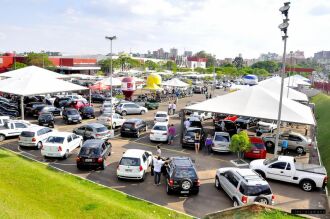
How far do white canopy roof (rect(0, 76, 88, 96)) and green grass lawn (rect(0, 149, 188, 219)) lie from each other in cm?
1621

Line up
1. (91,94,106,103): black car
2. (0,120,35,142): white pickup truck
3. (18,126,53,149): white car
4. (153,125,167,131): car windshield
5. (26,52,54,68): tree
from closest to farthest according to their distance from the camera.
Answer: (18,126,53,149): white car, (0,120,35,142): white pickup truck, (153,125,167,131): car windshield, (91,94,106,103): black car, (26,52,54,68): tree

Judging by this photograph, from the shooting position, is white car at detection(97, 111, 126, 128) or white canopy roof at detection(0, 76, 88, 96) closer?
white car at detection(97, 111, 126, 128)

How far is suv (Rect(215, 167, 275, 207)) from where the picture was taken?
1347 cm

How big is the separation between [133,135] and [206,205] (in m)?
13.5

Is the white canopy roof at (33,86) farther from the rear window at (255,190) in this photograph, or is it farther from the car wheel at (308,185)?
the car wheel at (308,185)

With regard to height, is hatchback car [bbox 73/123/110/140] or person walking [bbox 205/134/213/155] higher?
hatchback car [bbox 73/123/110/140]

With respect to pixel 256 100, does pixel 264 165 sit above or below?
below

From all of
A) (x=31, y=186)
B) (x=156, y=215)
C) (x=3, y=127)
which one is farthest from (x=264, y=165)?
(x=3, y=127)

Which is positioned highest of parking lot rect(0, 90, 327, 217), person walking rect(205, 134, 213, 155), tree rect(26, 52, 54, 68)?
tree rect(26, 52, 54, 68)

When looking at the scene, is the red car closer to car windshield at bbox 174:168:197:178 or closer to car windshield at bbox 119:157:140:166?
car windshield at bbox 174:168:197:178

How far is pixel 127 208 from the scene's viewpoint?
12586 mm

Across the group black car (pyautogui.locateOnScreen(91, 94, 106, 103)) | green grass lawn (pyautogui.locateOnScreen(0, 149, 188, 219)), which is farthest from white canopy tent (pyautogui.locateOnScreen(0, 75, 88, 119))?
green grass lawn (pyautogui.locateOnScreen(0, 149, 188, 219))

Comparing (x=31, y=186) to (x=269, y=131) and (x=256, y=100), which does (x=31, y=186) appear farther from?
(x=269, y=131)

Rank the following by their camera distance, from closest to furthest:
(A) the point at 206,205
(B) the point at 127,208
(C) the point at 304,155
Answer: (B) the point at 127,208 < (A) the point at 206,205 < (C) the point at 304,155
